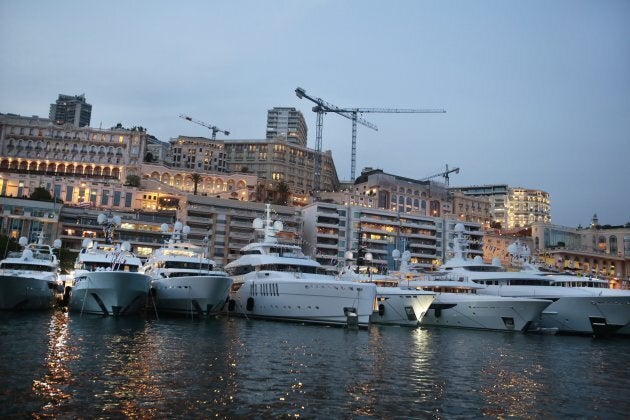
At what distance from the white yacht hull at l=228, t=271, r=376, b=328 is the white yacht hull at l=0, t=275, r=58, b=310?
56.9ft

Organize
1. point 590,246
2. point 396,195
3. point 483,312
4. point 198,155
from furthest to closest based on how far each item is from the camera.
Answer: point 198,155 < point 590,246 < point 396,195 < point 483,312

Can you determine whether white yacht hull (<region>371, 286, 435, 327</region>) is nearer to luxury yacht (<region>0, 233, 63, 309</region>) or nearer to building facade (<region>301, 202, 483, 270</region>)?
luxury yacht (<region>0, 233, 63, 309</region>)

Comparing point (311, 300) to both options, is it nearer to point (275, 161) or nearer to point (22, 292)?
point (22, 292)

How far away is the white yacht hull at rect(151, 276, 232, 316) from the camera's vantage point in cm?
4372

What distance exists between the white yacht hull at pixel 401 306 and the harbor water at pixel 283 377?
16.0 metres

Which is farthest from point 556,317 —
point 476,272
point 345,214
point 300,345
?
point 345,214

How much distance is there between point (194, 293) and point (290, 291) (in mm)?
8051

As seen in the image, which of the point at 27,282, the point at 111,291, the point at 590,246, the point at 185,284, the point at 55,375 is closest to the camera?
the point at 55,375

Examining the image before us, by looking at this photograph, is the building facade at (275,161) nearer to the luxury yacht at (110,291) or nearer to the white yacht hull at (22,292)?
the luxury yacht at (110,291)

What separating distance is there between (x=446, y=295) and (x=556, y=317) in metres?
10.1

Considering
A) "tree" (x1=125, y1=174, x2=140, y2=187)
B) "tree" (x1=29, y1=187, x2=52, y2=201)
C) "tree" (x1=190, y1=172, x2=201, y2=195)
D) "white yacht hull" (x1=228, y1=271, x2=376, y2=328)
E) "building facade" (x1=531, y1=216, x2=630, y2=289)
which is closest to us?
"white yacht hull" (x1=228, y1=271, x2=376, y2=328)

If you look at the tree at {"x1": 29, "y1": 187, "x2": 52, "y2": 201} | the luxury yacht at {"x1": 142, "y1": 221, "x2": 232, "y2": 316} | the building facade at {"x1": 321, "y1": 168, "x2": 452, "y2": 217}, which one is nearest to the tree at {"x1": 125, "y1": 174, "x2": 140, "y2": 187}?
the tree at {"x1": 29, "y1": 187, "x2": 52, "y2": 201}

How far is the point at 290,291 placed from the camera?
4403 centimetres

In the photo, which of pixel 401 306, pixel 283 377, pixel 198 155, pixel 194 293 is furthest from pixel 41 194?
pixel 283 377
